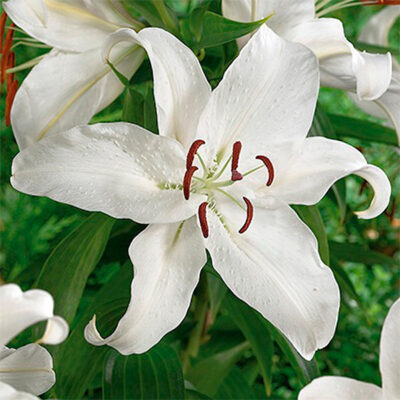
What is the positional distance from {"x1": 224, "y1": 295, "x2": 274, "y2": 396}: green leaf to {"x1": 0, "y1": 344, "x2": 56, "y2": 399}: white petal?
0.31 m

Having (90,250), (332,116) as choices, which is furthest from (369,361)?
(90,250)

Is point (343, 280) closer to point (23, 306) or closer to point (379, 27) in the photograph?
point (379, 27)

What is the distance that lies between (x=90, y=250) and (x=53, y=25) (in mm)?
187

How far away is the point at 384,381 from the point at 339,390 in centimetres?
3

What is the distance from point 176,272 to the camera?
472 millimetres

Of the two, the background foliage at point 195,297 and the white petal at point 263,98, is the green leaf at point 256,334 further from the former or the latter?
the white petal at point 263,98

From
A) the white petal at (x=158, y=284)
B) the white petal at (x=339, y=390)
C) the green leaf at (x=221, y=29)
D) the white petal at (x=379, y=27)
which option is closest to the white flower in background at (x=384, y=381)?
the white petal at (x=339, y=390)

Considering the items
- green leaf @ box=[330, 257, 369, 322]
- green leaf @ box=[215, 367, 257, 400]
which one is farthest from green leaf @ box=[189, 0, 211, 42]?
green leaf @ box=[215, 367, 257, 400]

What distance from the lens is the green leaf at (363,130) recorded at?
30.1 inches

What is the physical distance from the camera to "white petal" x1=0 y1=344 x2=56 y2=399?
1.35 feet

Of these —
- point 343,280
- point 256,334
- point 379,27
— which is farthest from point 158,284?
point 379,27

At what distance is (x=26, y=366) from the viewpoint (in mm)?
413

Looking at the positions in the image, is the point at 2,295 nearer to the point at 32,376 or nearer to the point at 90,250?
the point at 32,376

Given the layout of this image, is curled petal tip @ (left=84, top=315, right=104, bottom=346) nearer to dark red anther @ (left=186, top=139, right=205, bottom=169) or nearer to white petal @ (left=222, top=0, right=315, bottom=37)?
dark red anther @ (left=186, top=139, right=205, bottom=169)
